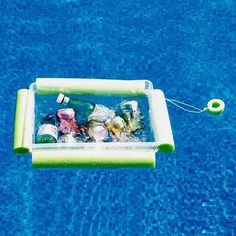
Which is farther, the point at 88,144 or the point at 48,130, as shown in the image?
the point at 48,130

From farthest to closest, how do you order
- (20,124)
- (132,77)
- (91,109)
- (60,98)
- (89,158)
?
(132,77)
(91,109)
(60,98)
(20,124)
(89,158)

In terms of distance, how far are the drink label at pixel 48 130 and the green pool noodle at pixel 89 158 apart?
14 centimetres

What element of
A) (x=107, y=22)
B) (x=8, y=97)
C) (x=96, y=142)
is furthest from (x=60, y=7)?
(x=96, y=142)

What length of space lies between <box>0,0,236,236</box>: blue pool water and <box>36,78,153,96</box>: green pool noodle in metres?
0.43

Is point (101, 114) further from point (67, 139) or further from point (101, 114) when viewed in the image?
point (67, 139)

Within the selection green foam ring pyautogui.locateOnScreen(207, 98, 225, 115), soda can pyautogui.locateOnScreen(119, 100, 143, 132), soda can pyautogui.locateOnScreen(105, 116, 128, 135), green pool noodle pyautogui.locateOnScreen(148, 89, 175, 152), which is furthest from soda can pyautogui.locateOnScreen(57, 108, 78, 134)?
green foam ring pyautogui.locateOnScreen(207, 98, 225, 115)

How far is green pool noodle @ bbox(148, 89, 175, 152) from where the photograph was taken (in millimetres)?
2566

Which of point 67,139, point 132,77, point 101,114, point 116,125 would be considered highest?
point 132,77

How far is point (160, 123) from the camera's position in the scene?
2648mm

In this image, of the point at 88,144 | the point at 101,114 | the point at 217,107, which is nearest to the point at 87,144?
the point at 88,144

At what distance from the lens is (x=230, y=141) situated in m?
3.08

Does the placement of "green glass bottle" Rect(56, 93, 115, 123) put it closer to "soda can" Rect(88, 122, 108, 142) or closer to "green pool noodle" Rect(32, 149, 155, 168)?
"soda can" Rect(88, 122, 108, 142)

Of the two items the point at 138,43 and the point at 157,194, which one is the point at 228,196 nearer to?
the point at 157,194

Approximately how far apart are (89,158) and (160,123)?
45 cm
